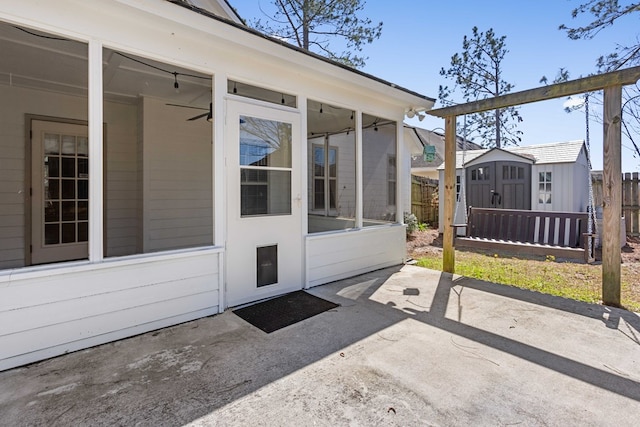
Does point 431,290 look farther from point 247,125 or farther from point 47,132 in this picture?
point 47,132

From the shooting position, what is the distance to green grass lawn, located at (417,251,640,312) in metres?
4.10

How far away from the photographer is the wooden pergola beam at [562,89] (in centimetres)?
316

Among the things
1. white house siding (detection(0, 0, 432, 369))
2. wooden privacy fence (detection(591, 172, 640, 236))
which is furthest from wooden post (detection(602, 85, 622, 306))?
wooden privacy fence (detection(591, 172, 640, 236))

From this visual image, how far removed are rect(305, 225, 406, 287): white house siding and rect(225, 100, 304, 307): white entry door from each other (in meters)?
0.23

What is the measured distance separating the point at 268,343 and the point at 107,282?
1283 mm

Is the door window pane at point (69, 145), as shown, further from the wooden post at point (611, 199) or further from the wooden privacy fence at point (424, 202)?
the wooden privacy fence at point (424, 202)

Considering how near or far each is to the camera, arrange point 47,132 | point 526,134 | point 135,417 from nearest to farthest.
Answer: point 135,417, point 47,132, point 526,134

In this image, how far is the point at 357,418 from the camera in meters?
1.70

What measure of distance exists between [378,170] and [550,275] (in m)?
3.10

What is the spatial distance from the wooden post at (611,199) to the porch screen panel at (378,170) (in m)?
2.48

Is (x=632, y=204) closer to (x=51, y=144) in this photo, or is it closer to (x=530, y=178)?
(x=530, y=178)

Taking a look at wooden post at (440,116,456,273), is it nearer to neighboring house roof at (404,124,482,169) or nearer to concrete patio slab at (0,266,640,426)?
concrete patio slab at (0,266,640,426)

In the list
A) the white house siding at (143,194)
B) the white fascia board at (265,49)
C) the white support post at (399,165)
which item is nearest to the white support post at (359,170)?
the white house siding at (143,194)

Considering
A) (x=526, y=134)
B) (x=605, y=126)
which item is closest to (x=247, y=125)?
(x=605, y=126)
